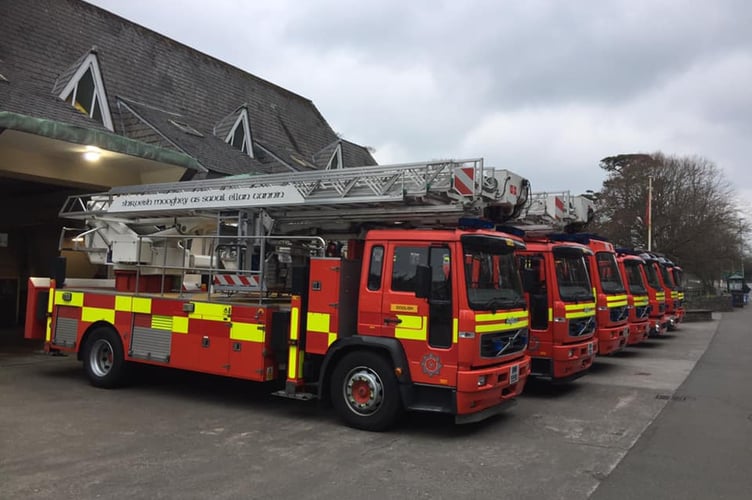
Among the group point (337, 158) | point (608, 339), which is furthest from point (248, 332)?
point (337, 158)

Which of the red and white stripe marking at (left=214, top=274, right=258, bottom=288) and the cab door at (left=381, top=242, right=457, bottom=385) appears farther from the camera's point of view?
the red and white stripe marking at (left=214, top=274, right=258, bottom=288)

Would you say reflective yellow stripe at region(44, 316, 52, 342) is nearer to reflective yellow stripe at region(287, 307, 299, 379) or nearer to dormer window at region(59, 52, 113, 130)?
reflective yellow stripe at region(287, 307, 299, 379)

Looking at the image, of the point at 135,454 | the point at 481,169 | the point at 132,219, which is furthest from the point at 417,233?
the point at 132,219

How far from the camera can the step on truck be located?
22.2ft

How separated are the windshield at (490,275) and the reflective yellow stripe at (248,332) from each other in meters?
2.81

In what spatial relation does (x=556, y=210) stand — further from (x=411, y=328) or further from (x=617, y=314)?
(x=411, y=328)

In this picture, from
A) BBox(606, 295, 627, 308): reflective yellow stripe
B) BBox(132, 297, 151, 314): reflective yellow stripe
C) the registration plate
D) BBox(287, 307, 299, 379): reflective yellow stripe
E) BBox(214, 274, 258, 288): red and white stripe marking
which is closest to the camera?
the registration plate

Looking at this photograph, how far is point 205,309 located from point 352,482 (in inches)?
157

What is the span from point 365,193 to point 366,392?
246cm

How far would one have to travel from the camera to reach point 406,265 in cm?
706

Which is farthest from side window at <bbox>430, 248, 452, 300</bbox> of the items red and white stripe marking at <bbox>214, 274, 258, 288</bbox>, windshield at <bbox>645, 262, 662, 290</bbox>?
windshield at <bbox>645, 262, 662, 290</bbox>

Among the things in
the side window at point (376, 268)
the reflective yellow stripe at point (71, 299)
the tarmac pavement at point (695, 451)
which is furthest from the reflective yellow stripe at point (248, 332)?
the tarmac pavement at point (695, 451)

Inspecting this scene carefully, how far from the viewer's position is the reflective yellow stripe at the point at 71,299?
9773 millimetres

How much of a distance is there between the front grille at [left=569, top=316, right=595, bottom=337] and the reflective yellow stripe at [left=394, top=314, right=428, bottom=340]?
3685 millimetres
